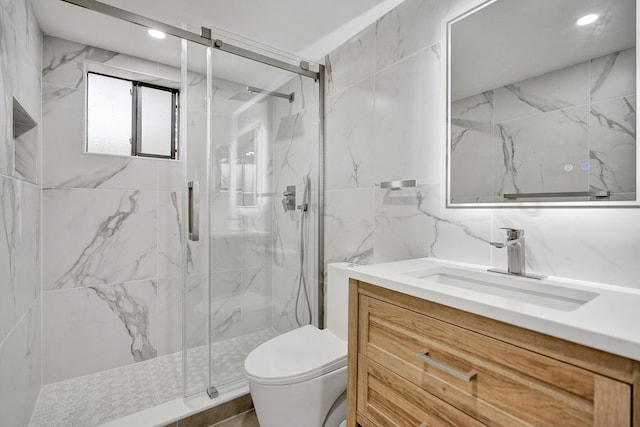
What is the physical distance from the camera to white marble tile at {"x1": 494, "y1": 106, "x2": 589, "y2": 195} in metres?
1.02

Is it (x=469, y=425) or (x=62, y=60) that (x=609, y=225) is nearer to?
(x=469, y=425)

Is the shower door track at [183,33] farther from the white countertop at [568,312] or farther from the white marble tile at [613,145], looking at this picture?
the white marble tile at [613,145]

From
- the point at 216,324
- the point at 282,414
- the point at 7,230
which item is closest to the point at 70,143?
the point at 7,230

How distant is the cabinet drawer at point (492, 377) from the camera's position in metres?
0.56

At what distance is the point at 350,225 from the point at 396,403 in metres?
1.12

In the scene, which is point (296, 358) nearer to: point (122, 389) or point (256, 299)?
point (256, 299)

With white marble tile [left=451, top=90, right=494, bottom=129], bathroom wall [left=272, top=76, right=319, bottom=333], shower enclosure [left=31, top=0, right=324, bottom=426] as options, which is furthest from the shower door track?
white marble tile [left=451, top=90, right=494, bottom=129]

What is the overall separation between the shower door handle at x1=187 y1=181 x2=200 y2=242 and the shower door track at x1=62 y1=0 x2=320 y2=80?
78 centimetres

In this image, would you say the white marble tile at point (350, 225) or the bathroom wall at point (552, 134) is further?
the white marble tile at point (350, 225)

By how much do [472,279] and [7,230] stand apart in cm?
183

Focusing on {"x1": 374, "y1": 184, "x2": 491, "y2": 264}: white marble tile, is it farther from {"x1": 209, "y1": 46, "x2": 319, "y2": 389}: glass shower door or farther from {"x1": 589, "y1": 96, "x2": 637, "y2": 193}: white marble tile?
{"x1": 209, "y1": 46, "x2": 319, "y2": 389}: glass shower door

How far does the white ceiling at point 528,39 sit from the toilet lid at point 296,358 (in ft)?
4.28

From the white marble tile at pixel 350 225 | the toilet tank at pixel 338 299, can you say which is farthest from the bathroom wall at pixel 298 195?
the toilet tank at pixel 338 299

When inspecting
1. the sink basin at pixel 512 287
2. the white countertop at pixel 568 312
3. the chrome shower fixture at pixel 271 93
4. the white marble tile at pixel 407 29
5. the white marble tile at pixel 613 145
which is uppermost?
the white marble tile at pixel 407 29
